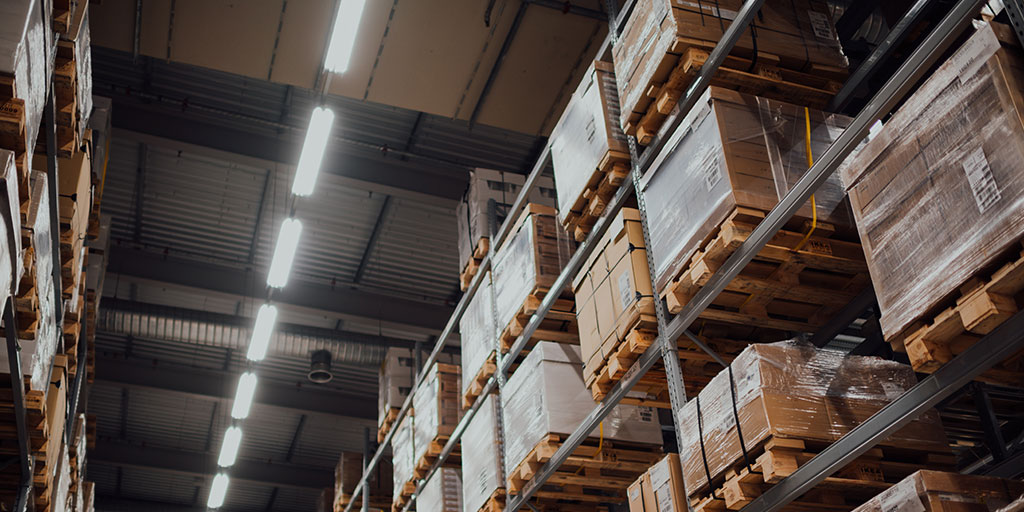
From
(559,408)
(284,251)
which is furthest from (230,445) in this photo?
(559,408)

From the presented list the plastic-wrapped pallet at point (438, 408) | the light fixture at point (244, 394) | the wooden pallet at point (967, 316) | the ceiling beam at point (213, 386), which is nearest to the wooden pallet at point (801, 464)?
the wooden pallet at point (967, 316)

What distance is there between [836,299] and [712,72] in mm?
1626

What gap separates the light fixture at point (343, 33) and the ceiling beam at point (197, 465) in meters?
12.5

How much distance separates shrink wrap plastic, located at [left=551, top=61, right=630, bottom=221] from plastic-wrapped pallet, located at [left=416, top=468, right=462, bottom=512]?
3.58 meters

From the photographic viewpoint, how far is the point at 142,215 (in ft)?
40.8

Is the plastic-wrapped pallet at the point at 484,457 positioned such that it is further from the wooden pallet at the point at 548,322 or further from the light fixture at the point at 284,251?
the light fixture at the point at 284,251

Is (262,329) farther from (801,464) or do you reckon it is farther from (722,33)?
(801,464)

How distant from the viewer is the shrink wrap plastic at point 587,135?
6578mm

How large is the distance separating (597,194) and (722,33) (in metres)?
1.53

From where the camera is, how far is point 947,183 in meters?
3.67

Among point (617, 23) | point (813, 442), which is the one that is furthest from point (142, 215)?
point (813, 442)

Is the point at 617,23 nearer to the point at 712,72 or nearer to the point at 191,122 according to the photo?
the point at 712,72

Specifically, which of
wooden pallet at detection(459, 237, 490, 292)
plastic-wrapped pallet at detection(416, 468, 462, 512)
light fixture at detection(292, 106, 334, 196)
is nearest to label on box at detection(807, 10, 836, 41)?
wooden pallet at detection(459, 237, 490, 292)

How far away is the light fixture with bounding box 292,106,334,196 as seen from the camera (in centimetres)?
856
